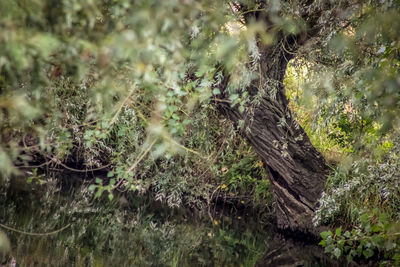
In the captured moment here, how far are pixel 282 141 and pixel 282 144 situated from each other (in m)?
0.05

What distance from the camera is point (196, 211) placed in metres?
5.75

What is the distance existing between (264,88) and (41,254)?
2.44m

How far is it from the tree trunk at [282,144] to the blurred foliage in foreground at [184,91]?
0.19 metres

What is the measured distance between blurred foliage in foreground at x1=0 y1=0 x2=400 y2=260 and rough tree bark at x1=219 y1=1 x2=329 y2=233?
0.61ft

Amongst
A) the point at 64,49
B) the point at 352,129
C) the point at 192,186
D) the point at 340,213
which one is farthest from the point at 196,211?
the point at 64,49

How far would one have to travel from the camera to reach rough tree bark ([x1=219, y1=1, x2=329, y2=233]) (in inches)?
173

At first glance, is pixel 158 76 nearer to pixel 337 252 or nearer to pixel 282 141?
pixel 282 141

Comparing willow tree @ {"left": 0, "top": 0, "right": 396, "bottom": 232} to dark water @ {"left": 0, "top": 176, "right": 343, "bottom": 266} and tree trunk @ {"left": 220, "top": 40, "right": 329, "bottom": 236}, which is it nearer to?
tree trunk @ {"left": 220, "top": 40, "right": 329, "bottom": 236}

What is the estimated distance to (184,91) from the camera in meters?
2.45

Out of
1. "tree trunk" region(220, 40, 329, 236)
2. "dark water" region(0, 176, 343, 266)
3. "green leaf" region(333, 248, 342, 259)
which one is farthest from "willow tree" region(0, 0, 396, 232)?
"green leaf" region(333, 248, 342, 259)

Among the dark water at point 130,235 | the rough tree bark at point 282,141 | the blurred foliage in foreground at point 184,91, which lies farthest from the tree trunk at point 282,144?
the dark water at point 130,235

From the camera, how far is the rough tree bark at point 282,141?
4.38 m

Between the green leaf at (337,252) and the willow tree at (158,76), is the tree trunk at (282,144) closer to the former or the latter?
the willow tree at (158,76)

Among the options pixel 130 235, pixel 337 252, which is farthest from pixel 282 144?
pixel 130 235
